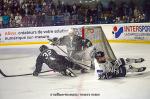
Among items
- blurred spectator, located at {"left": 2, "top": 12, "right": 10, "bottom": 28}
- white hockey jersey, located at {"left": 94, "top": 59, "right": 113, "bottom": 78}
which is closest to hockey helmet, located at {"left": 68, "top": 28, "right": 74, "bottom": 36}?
white hockey jersey, located at {"left": 94, "top": 59, "right": 113, "bottom": 78}

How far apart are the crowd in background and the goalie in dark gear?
32cm

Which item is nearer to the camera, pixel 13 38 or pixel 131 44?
pixel 131 44

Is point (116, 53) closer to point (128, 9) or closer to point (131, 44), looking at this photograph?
point (131, 44)

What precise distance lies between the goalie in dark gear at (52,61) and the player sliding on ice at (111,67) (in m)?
0.26

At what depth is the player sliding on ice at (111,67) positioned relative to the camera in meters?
4.76

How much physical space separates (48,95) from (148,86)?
3.72 feet

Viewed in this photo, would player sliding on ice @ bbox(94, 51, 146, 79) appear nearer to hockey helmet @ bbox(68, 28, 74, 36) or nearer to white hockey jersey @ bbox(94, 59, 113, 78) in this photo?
white hockey jersey @ bbox(94, 59, 113, 78)

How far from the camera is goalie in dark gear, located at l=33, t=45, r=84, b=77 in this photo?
16.1 ft

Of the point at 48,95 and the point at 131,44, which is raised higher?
the point at 131,44

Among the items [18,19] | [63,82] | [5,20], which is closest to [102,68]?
[63,82]

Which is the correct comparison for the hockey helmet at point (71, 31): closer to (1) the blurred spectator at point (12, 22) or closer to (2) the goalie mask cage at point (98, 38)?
(2) the goalie mask cage at point (98, 38)

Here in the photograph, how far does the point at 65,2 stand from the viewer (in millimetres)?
4855

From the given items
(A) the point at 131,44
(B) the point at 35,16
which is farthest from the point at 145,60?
(B) the point at 35,16

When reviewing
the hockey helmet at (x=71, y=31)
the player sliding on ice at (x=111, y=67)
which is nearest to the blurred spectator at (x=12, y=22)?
the hockey helmet at (x=71, y=31)
